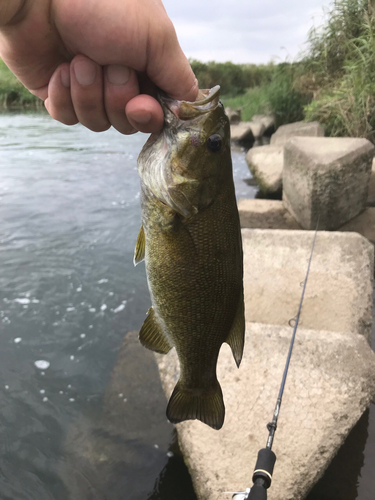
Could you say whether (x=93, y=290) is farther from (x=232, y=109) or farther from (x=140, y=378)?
(x=232, y=109)

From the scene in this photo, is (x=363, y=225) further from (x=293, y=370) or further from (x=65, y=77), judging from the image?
(x=65, y=77)

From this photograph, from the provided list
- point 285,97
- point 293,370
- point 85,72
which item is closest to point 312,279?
point 293,370

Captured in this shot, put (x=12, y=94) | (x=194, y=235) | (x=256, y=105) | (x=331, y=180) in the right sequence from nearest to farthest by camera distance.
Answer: (x=194, y=235)
(x=331, y=180)
(x=256, y=105)
(x=12, y=94)

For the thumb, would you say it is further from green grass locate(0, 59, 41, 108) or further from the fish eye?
green grass locate(0, 59, 41, 108)

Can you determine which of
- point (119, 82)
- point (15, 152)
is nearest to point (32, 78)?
point (119, 82)

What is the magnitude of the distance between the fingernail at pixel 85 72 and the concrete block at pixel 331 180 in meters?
4.19

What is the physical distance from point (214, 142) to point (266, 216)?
15.6 feet

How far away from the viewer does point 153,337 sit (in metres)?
1.66

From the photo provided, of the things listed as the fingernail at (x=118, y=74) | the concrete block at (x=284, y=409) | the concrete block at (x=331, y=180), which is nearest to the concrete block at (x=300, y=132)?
the concrete block at (x=331, y=180)

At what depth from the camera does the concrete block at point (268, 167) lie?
770 cm

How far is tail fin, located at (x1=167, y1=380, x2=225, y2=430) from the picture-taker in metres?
1.60

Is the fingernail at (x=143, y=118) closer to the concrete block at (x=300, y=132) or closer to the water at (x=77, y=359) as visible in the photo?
the water at (x=77, y=359)

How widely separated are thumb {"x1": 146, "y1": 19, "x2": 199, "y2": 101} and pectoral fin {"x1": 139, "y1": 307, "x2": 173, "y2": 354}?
865 mm

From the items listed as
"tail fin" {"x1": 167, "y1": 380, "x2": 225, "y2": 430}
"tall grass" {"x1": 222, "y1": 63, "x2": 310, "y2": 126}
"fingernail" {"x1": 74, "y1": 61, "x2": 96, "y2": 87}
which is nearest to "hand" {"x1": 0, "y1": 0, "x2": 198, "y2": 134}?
"fingernail" {"x1": 74, "y1": 61, "x2": 96, "y2": 87}
